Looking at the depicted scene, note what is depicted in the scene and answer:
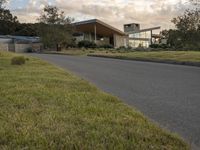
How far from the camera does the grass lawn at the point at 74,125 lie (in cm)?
550

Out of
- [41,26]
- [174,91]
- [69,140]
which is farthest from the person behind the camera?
[41,26]

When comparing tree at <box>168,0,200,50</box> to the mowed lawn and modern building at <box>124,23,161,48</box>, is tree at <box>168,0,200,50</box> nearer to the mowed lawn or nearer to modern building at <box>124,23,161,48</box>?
the mowed lawn

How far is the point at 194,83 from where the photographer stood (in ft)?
46.9

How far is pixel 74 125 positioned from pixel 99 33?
87802mm

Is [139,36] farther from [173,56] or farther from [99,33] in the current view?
[173,56]

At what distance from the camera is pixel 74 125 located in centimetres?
652

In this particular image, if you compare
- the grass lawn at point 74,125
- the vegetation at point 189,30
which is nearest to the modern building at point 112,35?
the vegetation at point 189,30

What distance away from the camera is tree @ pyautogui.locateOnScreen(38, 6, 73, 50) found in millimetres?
64875

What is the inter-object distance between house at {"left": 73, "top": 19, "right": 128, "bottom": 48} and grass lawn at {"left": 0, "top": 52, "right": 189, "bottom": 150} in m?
71.7

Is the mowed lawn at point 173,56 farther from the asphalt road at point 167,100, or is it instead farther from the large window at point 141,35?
the large window at point 141,35

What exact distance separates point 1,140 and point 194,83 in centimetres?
988

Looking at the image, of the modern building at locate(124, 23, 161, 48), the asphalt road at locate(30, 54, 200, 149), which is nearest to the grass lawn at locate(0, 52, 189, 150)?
the asphalt road at locate(30, 54, 200, 149)

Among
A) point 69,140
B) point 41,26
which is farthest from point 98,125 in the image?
point 41,26

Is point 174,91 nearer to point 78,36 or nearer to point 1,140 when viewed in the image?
point 1,140
